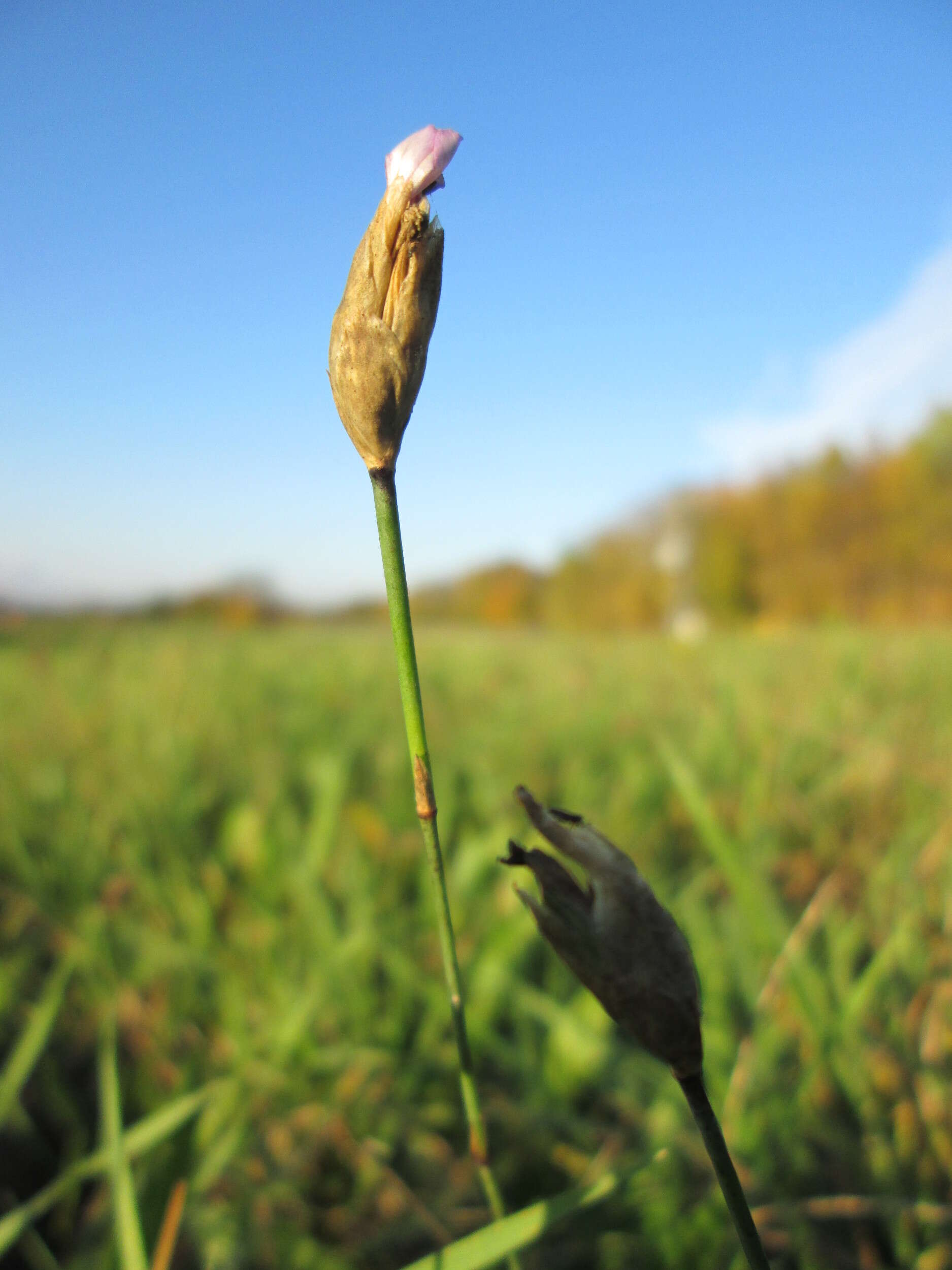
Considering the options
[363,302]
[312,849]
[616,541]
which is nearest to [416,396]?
[363,302]

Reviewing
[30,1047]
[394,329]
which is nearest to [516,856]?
[394,329]

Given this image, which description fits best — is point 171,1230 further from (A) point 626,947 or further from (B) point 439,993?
(B) point 439,993

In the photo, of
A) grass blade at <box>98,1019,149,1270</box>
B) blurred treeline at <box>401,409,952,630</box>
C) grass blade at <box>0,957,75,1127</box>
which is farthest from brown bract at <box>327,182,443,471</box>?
blurred treeline at <box>401,409,952,630</box>

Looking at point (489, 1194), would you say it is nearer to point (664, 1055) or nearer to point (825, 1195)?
point (664, 1055)

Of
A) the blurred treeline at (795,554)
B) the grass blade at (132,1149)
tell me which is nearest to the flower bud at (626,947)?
the grass blade at (132,1149)

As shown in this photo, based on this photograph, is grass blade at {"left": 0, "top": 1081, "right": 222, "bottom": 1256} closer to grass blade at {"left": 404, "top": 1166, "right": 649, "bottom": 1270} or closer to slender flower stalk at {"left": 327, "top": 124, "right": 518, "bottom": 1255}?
grass blade at {"left": 404, "top": 1166, "right": 649, "bottom": 1270}

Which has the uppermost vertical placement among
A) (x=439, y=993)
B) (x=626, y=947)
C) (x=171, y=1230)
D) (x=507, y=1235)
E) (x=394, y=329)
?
(x=394, y=329)
